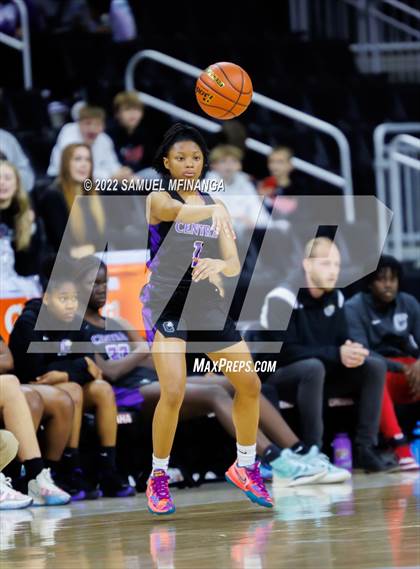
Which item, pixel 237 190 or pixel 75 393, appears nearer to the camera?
pixel 75 393

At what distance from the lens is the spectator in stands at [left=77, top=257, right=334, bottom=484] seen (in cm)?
829

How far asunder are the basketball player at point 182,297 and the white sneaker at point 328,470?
146 cm

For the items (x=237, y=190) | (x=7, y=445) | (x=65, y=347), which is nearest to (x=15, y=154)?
(x=237, y=190)

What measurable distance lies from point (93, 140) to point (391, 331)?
3096 mm

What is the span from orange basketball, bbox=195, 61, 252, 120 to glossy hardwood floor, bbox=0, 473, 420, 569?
2196 millimetres

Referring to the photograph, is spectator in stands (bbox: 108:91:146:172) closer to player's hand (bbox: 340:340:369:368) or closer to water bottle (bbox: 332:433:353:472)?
player's hand (bbox: 340:340:369:368)

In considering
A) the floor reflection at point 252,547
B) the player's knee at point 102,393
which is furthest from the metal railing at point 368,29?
the floor reflection at point 252,547

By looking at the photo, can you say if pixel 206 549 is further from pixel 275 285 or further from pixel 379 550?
pixel 275 285

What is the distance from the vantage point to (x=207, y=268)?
6.57 metres

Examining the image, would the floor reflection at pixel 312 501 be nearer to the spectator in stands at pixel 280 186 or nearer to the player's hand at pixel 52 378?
the player's hand at pixel 52 378

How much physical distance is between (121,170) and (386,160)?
285cm

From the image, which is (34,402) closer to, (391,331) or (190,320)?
(190,320)

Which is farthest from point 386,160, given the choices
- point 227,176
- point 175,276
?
point 175,276

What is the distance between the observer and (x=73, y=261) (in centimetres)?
862
